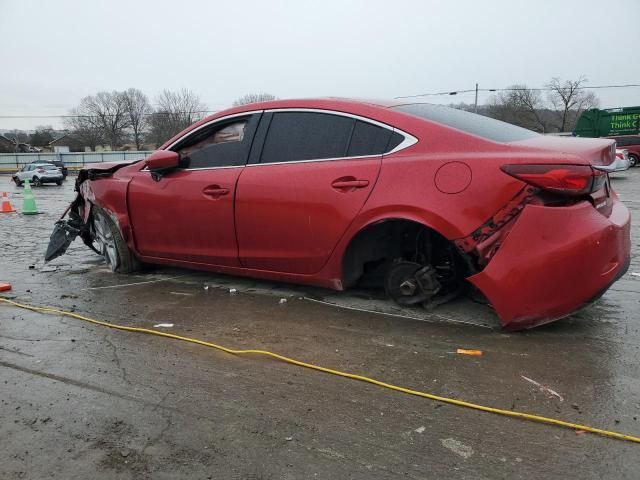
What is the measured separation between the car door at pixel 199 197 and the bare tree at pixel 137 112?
76.0 metres

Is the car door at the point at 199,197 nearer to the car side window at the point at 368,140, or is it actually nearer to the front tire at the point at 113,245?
the front tire at the point at 113,245

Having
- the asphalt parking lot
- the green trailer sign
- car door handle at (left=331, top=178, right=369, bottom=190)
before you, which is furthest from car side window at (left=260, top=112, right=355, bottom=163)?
the green trailer sign

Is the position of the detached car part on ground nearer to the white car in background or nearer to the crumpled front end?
the crumpled front end

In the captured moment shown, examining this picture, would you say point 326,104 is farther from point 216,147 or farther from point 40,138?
point 40,138

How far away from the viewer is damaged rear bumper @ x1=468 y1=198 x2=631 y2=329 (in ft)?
9.91

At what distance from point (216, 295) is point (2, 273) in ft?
9.27

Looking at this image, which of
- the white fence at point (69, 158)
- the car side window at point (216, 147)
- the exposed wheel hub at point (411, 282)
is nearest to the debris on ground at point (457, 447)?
the exposed wheel hub at point (411, 282)

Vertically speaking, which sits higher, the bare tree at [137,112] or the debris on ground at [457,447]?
the bare tree at [137,112]

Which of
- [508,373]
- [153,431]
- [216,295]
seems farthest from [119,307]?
[508,373]

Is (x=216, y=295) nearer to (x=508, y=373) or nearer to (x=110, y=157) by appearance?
(x=508, y=373)

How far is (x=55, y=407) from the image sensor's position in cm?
272

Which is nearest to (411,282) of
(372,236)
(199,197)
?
(372,236)

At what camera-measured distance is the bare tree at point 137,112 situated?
77625 mm

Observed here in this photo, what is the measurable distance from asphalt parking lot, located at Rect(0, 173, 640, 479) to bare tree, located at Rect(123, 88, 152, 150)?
77.4m
